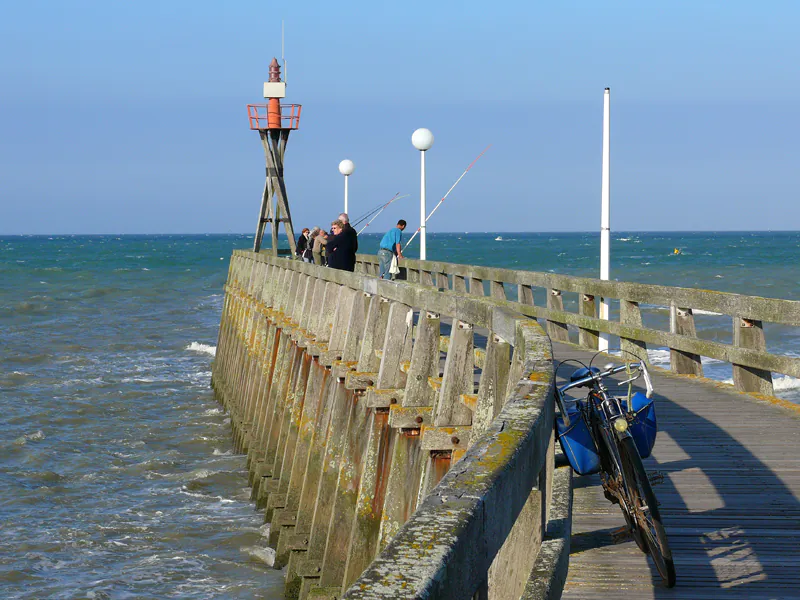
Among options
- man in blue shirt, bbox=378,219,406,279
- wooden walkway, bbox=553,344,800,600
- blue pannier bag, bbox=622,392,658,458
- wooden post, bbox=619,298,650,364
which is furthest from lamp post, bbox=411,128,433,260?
blue pannier bag, bbox=622,392,658,458

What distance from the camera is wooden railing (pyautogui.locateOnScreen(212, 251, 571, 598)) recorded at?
217 centimetres

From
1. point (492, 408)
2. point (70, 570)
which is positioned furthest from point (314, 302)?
point (492, 408)

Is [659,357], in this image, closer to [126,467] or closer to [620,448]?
[126,467]

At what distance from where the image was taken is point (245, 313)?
24297mm

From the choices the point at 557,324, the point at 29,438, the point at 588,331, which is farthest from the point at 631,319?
the point at 29,438

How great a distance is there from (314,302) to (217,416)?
32.6 feet

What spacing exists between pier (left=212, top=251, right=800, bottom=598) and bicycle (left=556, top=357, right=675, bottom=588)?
18cm

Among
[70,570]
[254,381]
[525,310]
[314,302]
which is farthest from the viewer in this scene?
[254,381]

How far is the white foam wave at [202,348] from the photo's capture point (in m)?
34.7

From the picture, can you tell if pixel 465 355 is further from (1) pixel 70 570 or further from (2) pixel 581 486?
(1) pixel 70 570

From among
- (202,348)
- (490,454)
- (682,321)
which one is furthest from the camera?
(202,348)

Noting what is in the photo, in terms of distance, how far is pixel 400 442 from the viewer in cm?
755

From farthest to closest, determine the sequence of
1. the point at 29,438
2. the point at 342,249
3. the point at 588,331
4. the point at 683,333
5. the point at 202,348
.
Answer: the point at 202,348
the point at 29,438
the point at 342,249
the point at 588,331
the point at 683,333

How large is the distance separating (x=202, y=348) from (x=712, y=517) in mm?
30519
